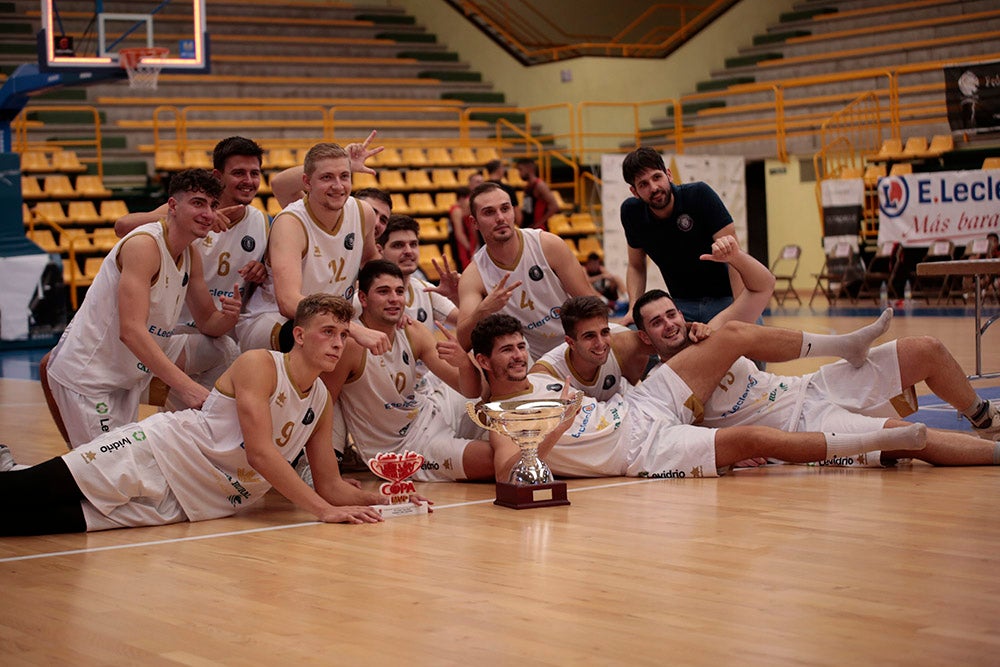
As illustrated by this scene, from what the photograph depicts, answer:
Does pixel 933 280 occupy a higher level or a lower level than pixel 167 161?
lower

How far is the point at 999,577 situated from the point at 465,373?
2.75m

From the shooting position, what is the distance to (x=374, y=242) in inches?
241

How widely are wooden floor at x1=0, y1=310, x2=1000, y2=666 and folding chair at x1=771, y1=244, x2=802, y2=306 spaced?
13665 mm

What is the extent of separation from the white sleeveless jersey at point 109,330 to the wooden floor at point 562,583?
39.3 inches

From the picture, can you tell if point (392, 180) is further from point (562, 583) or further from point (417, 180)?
point (562, 583)

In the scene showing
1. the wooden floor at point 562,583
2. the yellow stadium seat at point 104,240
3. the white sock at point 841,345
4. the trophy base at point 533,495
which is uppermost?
the yellow stadium seat at point 104,240

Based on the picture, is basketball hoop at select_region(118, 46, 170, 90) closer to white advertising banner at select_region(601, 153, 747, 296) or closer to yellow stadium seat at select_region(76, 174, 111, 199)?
yellow stadium seat at select_region(76, 174, 111, 199)

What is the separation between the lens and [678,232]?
6.32m

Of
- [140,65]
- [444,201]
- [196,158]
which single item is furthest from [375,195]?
[444,201]

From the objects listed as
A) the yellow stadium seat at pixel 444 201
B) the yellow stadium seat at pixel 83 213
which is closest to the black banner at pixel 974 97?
the yellow stadium seat at pixel 444 201

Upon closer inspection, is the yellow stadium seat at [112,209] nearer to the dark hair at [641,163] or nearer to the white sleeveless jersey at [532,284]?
the white sleeveless jersey at [532,284]

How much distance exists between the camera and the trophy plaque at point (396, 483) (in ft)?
15.9

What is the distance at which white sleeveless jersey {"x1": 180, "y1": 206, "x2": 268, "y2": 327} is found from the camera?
20.1 ft

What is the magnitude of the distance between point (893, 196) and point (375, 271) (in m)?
12.3
